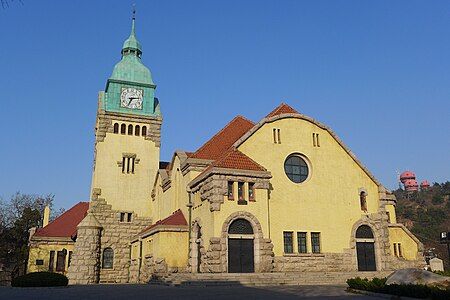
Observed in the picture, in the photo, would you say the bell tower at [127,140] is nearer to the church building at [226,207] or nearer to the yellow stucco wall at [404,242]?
the church building at [226,207]

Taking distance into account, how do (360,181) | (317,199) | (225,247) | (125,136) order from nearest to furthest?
(225,247) < (317,199) < (360,181) < (125,136)

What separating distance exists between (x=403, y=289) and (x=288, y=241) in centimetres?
1387

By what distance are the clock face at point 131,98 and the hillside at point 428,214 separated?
4924 cm

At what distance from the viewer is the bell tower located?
124ft

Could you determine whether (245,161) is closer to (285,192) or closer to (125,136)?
(285,192)

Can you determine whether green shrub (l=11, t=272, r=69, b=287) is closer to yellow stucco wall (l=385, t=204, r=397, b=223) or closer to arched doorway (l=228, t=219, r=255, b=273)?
arched doorway (l=228, t=219, r=255, b=273)

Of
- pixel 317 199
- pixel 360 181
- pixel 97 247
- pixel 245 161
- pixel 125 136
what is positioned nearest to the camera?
pixel 245 161

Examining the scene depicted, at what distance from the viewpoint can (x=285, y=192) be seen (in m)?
28.1

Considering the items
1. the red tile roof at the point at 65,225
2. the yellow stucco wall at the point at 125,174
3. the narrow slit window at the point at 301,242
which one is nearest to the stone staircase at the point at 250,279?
the narrow slit window at the point at 301,242

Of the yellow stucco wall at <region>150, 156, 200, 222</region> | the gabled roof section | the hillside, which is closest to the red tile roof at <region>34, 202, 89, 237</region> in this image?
the yellow stucco wall at <region>150, 156, 200, 222</region>

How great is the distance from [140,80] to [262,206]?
67.5ft

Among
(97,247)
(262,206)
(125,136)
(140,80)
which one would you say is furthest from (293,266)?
(140,80)

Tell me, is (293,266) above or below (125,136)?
below

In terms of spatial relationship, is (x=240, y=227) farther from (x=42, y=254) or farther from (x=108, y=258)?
(x=42, y=254)
